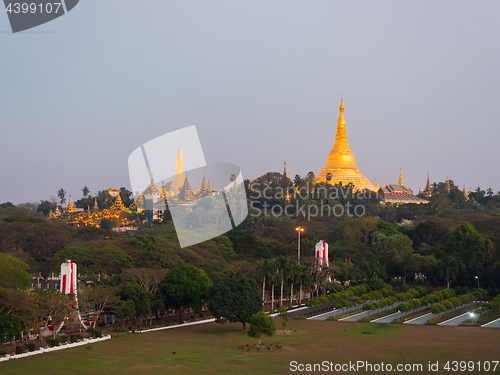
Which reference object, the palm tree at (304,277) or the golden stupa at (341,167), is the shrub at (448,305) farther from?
the golden stupa at (341,167)

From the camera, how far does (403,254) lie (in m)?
61.5

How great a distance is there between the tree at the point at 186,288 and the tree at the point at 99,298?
4.94m

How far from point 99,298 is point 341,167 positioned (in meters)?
85.1

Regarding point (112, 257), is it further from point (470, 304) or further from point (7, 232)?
point (470, 304)

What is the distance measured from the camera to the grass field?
27281mm

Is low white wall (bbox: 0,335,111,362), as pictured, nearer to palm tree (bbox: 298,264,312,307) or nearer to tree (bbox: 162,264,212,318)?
tree (bbox: 162,264,212,318)

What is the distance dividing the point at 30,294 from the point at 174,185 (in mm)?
74292

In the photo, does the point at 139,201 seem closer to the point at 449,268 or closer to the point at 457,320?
the point at 449,268

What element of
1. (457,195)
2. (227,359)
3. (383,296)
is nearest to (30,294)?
(227,359)

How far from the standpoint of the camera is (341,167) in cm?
11688

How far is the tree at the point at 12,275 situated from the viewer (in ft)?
126

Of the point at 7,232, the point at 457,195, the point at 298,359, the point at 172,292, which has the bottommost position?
the point at 298,359


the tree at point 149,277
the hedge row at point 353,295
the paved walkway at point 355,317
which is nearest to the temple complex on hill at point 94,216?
the hedge row at point 353,295

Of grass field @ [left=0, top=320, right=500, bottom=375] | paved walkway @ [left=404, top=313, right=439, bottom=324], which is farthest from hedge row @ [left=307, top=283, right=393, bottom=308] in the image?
grass field @ [left=0, top=320, right=500, bottom=375]
